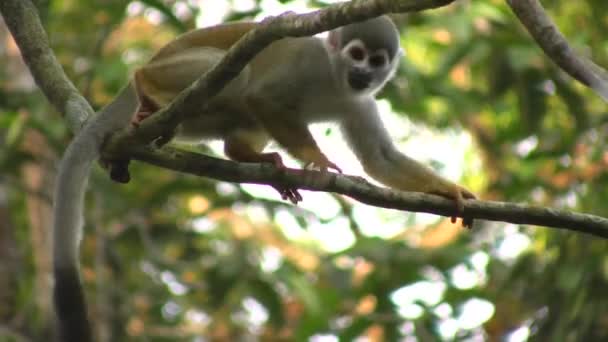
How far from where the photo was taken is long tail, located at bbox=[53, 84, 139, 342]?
3451 millimetres

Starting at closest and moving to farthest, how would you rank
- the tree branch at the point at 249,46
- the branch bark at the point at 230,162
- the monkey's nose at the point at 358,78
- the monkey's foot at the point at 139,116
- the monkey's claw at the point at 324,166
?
the tree branch at the point at 249,46, the branch bark at the point at 230,162, the monkey's foot at the point at 139,116, the monkey's claw at the point at 324,166, the monkey's nose at the point at 358,78

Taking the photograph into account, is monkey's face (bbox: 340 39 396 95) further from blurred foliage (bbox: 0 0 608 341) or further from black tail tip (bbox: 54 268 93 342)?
black tail tip (bbox: 54 268 93 342)

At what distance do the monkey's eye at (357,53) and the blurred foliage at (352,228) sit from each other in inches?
33.2

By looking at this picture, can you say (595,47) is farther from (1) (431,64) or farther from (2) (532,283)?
(1) (431,64)

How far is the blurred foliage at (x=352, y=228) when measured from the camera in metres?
5.87

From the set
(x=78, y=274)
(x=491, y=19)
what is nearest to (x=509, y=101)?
(x=491, y=19)

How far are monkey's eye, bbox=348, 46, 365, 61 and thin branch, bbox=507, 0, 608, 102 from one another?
6.37 ft

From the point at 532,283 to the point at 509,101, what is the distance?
201 cm

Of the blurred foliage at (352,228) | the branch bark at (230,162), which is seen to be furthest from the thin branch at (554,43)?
the blurred foliage at (352,228)

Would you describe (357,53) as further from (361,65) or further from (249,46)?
(249,46)

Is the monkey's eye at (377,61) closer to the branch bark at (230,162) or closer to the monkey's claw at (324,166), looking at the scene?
the monkey's claw at (324,166)

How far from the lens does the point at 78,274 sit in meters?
3.57

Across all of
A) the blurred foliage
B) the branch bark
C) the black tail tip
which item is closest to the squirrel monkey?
the black tail tip

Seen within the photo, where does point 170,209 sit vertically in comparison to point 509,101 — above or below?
below
